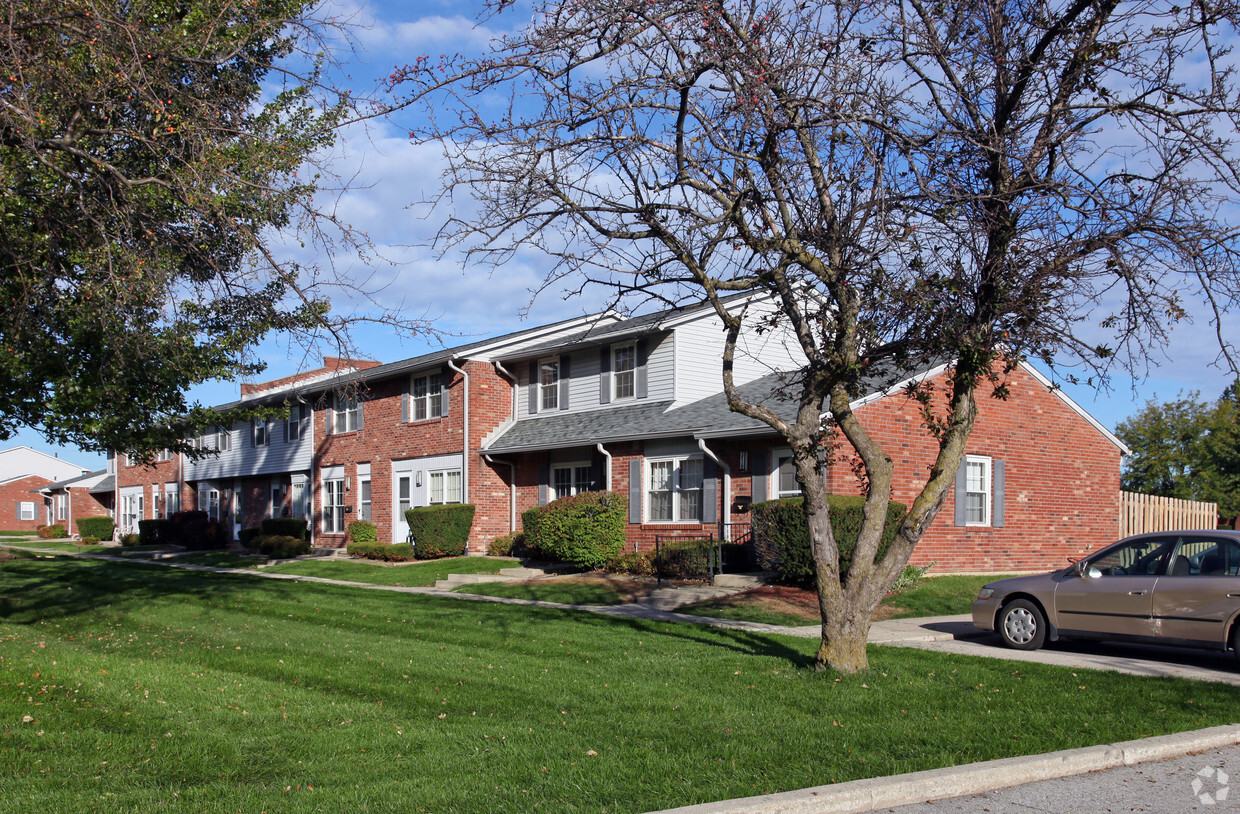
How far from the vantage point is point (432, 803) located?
18.0ft

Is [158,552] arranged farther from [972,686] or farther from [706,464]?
[972,686]

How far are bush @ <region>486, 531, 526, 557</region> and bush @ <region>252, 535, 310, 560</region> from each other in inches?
309

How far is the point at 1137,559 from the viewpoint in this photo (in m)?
11.5

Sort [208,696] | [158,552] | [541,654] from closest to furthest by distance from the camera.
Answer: [208,696], [541,654], [158,552]

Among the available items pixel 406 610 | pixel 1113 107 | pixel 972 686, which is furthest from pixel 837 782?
pixel 406 610

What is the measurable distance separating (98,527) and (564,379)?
103 ft

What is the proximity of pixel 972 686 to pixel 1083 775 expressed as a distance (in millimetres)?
2738

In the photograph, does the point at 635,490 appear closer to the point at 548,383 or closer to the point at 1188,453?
the point at 548,383

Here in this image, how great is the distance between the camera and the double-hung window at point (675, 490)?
2095cm

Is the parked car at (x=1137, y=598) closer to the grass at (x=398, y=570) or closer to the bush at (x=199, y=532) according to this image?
the grass at (x=398, y=570)

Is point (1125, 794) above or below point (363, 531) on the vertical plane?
above

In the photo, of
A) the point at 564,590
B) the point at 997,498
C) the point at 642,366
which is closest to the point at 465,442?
the point at 642,366

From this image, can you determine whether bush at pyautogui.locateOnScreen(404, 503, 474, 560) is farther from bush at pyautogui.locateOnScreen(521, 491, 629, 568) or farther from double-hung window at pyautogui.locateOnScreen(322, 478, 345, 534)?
double-hung window at pyautogui.locateOnScreen(322, 478, 345, 534)

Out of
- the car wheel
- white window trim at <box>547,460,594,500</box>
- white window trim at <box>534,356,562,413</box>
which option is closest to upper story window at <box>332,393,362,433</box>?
white window trim at <box>534,356,562,413</box>
